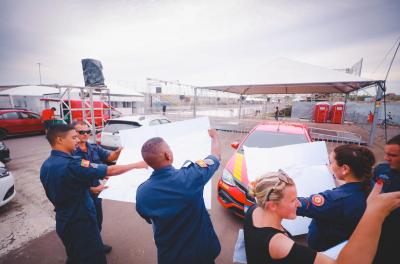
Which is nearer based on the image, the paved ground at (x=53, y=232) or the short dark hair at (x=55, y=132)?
the short dark hair at (x=55, y=132)

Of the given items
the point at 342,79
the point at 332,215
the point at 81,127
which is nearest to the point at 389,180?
the point at 332,215

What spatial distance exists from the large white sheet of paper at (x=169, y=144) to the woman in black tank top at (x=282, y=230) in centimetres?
77

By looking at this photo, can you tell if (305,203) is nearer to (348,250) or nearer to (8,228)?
(348,250)

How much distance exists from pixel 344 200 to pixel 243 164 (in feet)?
6.57

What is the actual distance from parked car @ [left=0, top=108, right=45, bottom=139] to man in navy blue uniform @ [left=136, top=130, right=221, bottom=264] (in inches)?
495

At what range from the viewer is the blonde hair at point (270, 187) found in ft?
3.50

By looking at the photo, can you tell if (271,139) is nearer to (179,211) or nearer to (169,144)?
(169,144)

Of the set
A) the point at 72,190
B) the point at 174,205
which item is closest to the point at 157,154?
the point at 174,205

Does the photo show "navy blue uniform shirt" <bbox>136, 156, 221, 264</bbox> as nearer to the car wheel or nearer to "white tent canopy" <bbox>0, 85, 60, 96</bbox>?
the car wheel

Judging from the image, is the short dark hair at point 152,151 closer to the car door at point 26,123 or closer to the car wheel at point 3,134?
the car wheel at point 3,134

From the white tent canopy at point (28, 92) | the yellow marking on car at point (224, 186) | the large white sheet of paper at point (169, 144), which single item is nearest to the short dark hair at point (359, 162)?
the large white sheet of paper at point (169, 144)

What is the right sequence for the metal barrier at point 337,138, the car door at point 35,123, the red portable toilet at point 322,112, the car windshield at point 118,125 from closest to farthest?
the car windshield at point 118,125, the metal barrier at point 337,138, the car door at point 35,123, the red portable toilet at point 322,112

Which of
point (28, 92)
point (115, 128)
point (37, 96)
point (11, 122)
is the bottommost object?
point (11, 122)

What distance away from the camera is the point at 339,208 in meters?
1.30
